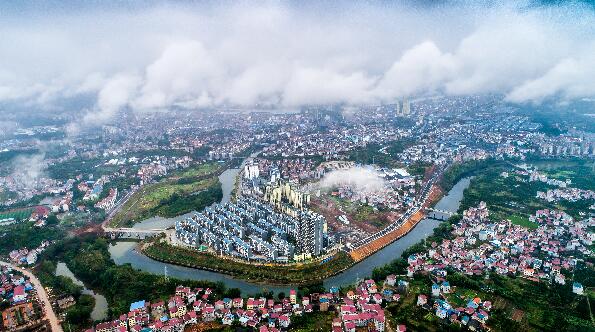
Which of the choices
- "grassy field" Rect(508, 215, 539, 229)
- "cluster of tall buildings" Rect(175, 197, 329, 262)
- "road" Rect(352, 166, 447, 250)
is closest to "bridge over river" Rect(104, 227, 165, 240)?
"cluster of tall buildings" Rect(175, 197, 329, 262)

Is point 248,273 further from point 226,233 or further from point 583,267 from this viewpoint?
point 583,267

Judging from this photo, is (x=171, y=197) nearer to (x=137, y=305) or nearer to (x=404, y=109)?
(x=137, y=305)

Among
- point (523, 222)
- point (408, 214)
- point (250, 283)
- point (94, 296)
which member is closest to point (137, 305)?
point (94, 296)

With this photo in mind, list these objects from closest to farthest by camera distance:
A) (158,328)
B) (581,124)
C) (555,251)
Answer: (158,328), (555,251), (581,124)

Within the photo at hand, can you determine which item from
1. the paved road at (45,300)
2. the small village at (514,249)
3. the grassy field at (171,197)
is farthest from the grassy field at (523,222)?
the paved road at (45,300)

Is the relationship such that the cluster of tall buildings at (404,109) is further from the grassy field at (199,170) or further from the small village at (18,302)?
the small village at (18,302)

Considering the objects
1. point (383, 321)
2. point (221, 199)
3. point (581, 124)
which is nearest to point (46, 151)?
point (221, 199)

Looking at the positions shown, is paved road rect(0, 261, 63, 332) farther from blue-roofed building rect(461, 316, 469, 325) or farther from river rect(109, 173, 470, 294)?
blue-roofed building rect(461, 316, 469, 325)
